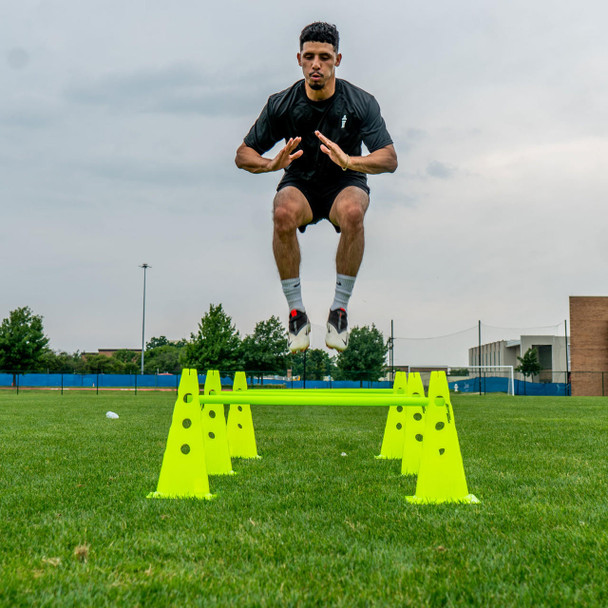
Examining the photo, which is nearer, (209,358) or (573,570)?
(573,570)

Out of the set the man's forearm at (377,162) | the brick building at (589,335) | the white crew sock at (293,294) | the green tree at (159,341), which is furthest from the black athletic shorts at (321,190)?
the green tree at (159,341)

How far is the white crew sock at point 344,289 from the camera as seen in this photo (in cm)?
421

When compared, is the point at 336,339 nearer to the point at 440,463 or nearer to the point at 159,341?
the point at 440,463

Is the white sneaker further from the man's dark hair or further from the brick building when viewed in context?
Result: the brick building

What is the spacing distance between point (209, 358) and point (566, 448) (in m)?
36.7

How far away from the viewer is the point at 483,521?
12.9ft

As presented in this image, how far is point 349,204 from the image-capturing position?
3977mm

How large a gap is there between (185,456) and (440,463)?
6.33 feet

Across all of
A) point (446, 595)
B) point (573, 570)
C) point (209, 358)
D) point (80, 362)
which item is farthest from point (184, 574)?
point (80, 362)

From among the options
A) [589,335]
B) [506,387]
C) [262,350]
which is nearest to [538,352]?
[589,335]

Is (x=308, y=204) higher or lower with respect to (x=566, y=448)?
higher

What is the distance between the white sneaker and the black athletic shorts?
0.65 meters

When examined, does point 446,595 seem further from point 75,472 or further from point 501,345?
point 501,345

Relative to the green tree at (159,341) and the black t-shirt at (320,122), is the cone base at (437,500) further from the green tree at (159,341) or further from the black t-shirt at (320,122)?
the green tree at (159,341)
